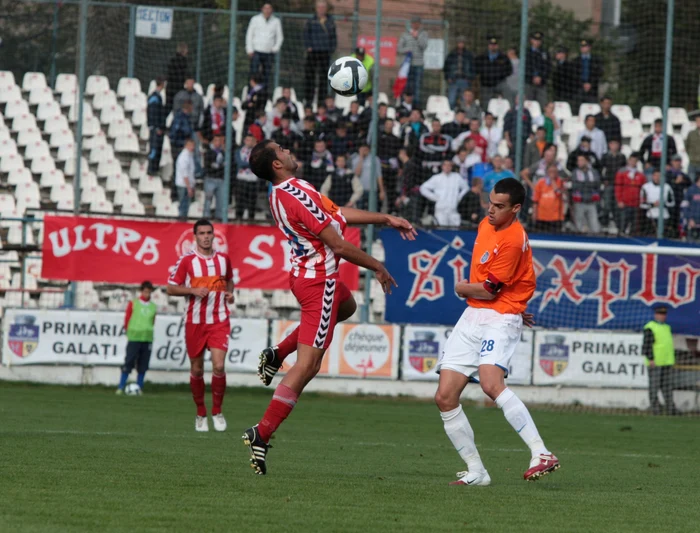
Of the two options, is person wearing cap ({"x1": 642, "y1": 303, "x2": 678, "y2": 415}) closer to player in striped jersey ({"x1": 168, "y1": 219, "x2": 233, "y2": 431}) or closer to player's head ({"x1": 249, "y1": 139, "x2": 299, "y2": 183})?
player in striped jersey ({"x1": 168, "y1": 219, "x2": 233, "y2": 431})

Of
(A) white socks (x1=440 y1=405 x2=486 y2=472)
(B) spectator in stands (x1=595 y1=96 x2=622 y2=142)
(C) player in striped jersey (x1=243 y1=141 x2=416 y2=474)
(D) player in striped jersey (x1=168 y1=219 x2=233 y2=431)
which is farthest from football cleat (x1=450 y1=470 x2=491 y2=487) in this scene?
(B) spectator in stands (x1=595 y1=96 x2=622 y2=142)

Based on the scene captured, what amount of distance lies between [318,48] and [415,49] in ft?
7.63

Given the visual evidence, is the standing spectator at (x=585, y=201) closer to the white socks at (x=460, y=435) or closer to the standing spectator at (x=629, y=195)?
the standing spectator at (x=629, y=195)

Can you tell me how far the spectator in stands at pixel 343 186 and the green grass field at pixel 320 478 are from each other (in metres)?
6.18

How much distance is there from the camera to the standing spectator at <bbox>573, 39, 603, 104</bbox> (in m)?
24.4

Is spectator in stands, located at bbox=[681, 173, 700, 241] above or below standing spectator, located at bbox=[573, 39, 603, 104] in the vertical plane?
below

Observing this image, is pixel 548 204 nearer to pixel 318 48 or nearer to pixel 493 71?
pixel 493 71

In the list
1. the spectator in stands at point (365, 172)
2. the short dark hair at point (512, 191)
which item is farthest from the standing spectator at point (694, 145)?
the short dark hair at point (512, 191)

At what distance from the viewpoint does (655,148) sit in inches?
903

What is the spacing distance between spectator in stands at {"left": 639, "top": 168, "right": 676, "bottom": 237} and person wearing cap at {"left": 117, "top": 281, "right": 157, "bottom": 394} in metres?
9.59

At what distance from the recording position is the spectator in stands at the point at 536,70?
2297cm

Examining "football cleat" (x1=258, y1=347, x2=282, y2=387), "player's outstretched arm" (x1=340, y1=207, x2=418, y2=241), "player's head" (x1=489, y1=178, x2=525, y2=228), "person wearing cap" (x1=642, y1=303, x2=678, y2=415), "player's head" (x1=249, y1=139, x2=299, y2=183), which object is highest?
"player's head" (x1=249, y1=139, x2=299, y2=183)

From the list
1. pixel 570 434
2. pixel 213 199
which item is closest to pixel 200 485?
pixel 570 434

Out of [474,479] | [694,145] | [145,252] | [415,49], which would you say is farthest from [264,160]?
[694,145]
